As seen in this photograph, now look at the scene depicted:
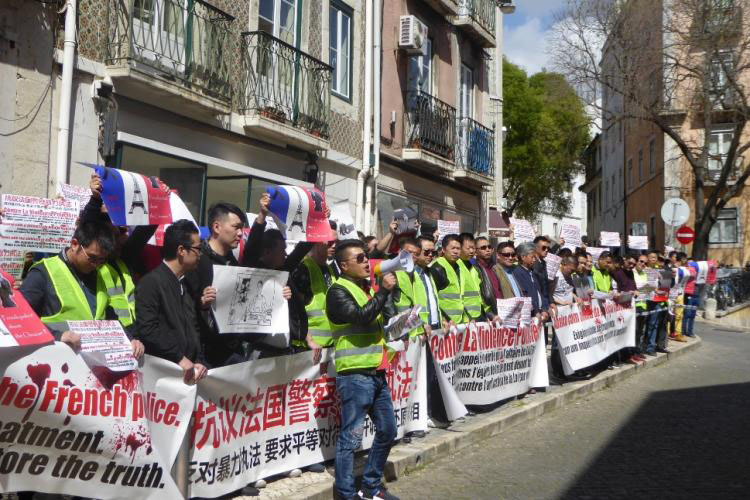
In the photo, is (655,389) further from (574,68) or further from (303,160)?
(574,68)

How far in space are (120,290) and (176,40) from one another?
7.00 m

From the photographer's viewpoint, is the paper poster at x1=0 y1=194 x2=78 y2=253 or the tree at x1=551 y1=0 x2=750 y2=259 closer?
the paper poster at x1=0 y1=194 x2=78 y2=253

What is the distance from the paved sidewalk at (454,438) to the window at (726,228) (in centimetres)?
2325

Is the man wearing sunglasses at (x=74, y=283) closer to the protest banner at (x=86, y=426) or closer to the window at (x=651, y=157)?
the protest banner at (x=86, y=426)

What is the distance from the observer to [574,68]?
29.6 m

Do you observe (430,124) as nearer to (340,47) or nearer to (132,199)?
(340,47)

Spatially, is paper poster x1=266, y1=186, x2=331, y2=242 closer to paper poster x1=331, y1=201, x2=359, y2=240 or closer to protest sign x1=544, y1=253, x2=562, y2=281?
paper poster x1=331, y1=201, x2=359, y2=240

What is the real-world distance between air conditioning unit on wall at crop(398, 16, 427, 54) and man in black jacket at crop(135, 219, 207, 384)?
43.2 feet

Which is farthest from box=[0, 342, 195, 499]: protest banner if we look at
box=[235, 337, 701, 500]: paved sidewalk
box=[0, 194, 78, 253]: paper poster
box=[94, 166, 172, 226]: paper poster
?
box=[235, 337, 701, 500]: paved sidewalk

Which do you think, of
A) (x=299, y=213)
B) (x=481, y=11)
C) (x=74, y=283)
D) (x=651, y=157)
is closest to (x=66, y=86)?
(x=299, y=213)

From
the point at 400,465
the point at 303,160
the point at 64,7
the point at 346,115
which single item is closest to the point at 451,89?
the point at 346,115

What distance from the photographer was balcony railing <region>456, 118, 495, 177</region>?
21141 mm

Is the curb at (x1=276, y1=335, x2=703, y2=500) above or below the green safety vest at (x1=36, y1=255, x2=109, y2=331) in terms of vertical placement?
below

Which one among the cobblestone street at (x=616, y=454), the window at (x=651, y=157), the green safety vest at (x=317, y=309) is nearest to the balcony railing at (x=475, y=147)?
the cobblestone street at (x=616, y=454)
